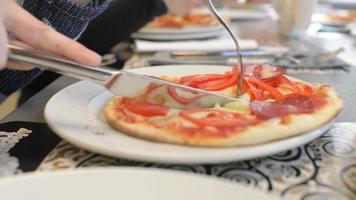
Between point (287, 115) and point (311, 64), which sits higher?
point (287, 115)

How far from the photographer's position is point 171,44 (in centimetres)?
113

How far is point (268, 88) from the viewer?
0.65 metres

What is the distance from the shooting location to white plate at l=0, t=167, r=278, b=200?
0.36 m

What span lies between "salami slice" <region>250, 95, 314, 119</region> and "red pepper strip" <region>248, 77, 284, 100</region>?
0.09 ft

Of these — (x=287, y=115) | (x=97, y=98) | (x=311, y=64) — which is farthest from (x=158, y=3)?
(x=287, y=115)

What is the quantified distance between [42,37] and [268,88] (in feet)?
0.99

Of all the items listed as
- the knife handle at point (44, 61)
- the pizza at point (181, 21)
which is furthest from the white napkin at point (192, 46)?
the knife handle at point (44, 61)

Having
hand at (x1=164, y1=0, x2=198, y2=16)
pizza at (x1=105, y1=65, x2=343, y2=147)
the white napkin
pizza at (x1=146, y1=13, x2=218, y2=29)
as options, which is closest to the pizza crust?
pizza at (x1=105, y1=65, x2=343, y2=147)

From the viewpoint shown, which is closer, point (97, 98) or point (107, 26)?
point (97, 98)

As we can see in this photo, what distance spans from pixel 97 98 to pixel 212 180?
326 millimetres

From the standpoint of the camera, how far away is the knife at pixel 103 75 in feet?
1.66

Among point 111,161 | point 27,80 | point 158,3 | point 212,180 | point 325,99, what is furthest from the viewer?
point 158,3

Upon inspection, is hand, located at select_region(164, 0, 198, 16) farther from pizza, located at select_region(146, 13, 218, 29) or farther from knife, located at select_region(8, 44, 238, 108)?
knife, located at select_region(8, 44, 238, 108)

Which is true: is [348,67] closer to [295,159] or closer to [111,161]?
[295,159]
